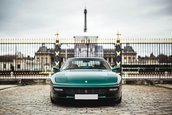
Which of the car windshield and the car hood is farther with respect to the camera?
the car windshield

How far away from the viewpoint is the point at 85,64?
6.62 m

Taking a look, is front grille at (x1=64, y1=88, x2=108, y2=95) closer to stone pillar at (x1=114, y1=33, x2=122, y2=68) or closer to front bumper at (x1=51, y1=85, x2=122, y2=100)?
front bumper at (x1=51, y1=85, x2=122, y2=100)

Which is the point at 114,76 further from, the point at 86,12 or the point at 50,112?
the point at 86,12

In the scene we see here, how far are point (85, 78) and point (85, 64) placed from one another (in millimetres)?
1220

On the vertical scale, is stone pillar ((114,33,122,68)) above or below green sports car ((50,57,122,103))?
above

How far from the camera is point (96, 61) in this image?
6734mm

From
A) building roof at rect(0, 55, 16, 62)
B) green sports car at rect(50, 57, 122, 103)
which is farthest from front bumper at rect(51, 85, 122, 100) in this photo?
building roof at rect(0, 55, 16, 62)

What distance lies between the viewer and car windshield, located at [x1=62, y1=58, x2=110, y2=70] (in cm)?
654

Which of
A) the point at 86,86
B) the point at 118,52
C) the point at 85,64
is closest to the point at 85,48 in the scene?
the point at 118,52

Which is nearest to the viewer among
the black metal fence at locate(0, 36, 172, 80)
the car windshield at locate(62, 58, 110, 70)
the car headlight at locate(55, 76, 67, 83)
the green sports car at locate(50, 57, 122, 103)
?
the green sports car at locate(50, 57, 122, 103)

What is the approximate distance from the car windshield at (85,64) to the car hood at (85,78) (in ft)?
2.52

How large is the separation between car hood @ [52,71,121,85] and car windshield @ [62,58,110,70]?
30.2 inches

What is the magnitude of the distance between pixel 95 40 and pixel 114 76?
26.6 ft

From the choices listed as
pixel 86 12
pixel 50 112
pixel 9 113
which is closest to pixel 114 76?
pixel 50 112
